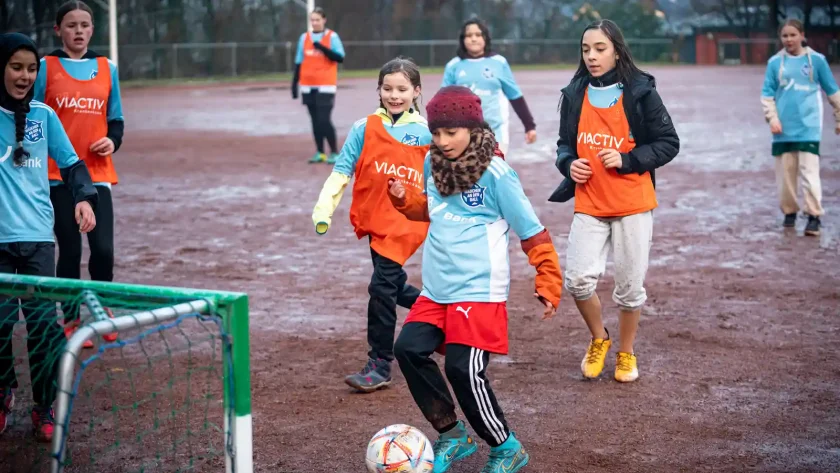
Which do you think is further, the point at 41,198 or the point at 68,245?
the point at 68,245

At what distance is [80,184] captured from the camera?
5.30 meters

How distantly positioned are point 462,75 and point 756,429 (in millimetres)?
5799

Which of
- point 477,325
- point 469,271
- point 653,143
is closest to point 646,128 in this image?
point 653,143

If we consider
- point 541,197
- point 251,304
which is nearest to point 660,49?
point 541,197

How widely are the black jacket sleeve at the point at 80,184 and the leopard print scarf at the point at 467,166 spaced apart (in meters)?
1.84

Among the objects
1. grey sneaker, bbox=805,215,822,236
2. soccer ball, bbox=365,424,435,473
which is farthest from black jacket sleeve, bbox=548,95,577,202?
grey sneaker, bbox=805,215,822,236

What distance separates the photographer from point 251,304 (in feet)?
25.7

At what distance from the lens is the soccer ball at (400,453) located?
4395mm

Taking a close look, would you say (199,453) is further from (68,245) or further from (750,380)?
(750,380)

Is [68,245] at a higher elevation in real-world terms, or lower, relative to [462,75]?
lower

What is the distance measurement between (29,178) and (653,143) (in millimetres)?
3201

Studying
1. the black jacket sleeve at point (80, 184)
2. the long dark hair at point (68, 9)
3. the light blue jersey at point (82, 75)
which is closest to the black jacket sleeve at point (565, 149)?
the black jacket sleeve at point (80, 184)

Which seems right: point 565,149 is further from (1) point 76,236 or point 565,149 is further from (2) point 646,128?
(1) point 76,236

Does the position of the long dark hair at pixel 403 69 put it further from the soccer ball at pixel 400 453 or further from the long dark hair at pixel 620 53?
the soccer ball at pixel 400 453
